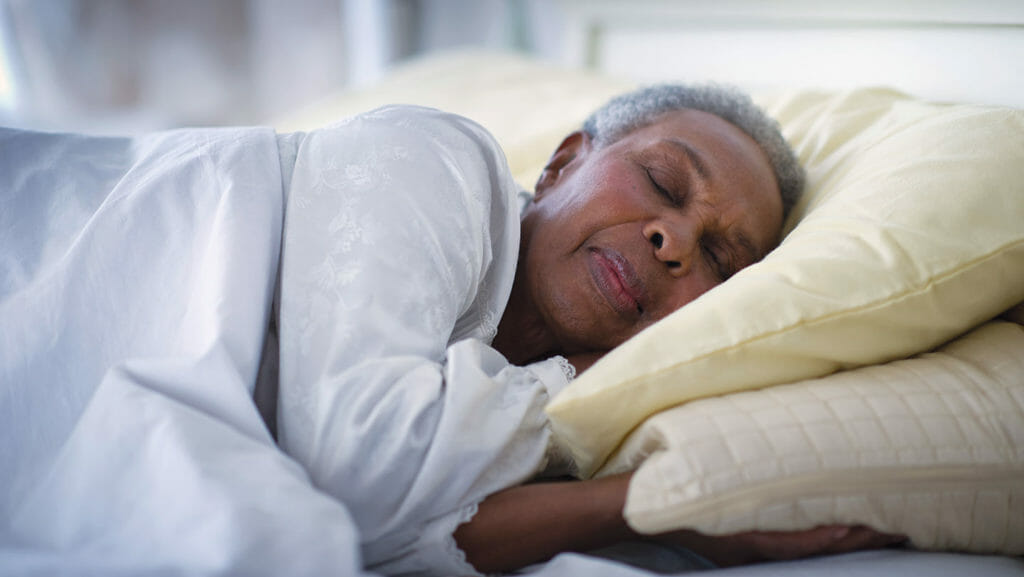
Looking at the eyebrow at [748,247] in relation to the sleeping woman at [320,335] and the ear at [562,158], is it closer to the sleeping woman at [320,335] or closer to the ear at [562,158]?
the sleeping woman at [320,335]

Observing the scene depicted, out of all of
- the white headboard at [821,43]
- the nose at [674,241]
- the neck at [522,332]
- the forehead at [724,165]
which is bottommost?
the neck at [522,332]

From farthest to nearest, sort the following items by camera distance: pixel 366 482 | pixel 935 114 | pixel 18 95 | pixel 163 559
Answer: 1. pixel 18 95
2. pixel 935 114
3. pixel 366 482
4. pixel 163 559

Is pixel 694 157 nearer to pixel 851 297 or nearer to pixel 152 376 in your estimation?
pixel 851 297

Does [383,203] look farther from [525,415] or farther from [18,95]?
[18,95]

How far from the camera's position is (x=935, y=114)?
914 millimetres

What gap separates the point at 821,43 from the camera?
1.46 m

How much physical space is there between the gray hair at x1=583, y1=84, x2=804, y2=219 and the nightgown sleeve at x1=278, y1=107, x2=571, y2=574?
1.19 ft

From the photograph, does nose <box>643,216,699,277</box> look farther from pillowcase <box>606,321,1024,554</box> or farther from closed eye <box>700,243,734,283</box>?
pillowcase <box>606,321,1024,554</box>

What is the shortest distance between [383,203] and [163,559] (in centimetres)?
37

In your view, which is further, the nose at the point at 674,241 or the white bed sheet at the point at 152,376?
the nose at the point at 674,241

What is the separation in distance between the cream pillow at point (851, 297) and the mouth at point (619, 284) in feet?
0.50

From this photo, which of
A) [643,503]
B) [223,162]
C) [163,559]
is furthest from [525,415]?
[223,162]

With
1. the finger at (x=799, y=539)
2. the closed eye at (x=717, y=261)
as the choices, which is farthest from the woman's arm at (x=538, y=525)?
the closed eye at (x=717, y=261)

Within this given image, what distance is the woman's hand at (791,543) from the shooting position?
23.6 inches
